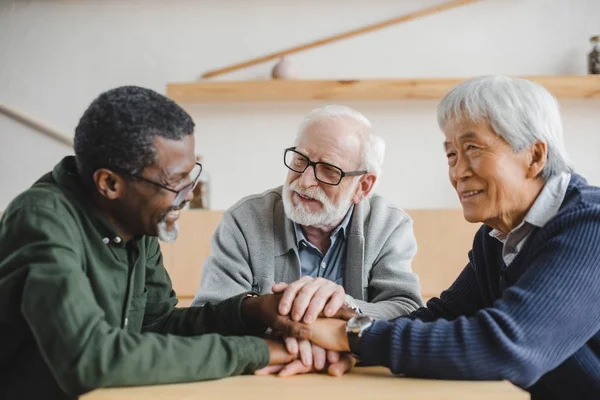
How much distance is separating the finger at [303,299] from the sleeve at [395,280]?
0.43m

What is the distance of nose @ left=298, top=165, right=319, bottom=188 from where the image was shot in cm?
222

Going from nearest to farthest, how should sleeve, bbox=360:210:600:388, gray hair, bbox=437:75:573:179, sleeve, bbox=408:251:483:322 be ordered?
sleeve, bbox=360:210:600:388 < gray hair, bbox=437:75:573:179 < sleeve, bbox=408:251:483:322

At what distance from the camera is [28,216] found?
1267 millimetres

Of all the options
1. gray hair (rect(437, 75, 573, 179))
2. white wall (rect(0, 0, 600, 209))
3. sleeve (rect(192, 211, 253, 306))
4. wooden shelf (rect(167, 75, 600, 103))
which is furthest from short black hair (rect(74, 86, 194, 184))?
white wall (rect(0, 0, 600, 209))

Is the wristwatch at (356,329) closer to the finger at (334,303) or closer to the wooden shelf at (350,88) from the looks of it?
the finger at (334,303)

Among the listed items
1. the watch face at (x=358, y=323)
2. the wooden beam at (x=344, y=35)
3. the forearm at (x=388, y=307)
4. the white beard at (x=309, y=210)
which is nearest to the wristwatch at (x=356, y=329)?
the watch face at (x=358, y=323)

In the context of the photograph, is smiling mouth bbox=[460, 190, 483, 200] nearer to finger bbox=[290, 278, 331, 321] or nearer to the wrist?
finger bbox=[290, 278, 331, 321]

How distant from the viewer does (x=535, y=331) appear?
4.15 feet

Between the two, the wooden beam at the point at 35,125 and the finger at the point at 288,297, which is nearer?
the finger at the point at 288,297

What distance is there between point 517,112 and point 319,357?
696 mm

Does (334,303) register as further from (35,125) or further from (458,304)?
(35,125)

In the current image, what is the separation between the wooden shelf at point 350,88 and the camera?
3.65 m

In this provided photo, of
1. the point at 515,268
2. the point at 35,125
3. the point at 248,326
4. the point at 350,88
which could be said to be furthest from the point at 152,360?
the point at 35,125

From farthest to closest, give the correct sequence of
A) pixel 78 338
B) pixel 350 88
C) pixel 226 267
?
pixel 350 88 → pixel 226 267 → pixel 78 338
